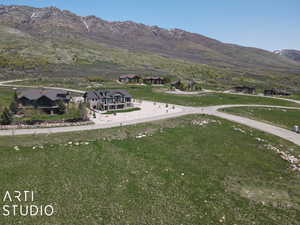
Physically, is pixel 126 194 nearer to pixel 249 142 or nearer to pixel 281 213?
pixel 281 213

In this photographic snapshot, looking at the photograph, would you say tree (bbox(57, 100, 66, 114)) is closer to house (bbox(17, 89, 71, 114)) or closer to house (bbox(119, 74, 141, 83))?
house (bbox(17, 89, 71, 114))

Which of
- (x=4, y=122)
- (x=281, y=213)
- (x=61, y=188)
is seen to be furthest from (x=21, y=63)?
(x=281, y=213)

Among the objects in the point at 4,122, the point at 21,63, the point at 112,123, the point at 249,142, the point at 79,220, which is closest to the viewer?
the point at 79,220

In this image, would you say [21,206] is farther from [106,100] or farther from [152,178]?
[106,100]

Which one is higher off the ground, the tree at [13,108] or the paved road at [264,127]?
the tree at [13,108]

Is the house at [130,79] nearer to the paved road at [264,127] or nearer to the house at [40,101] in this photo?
the paved road at [264,127]

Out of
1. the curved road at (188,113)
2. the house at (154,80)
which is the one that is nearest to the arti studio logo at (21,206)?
the curved road at (188,113)

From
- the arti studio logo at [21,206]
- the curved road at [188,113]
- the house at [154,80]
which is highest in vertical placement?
the house at [154,80]

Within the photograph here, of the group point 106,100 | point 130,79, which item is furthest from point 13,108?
point 130,79
